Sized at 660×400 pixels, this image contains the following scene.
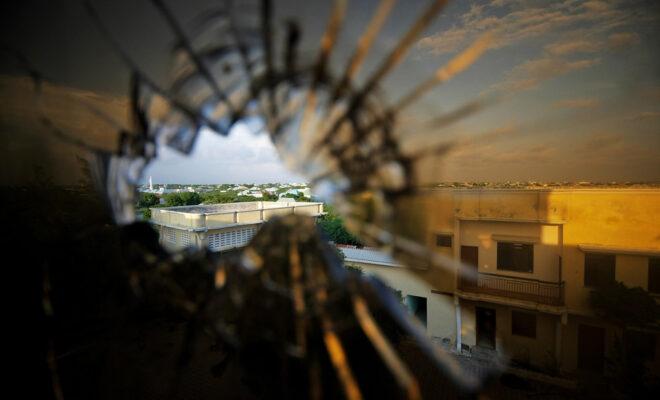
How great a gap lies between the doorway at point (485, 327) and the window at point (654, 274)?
3.31 m

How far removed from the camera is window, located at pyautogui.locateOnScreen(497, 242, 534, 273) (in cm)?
766

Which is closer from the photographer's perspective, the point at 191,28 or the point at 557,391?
the point at 191,28

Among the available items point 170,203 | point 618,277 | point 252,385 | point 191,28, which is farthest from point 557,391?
point 170,203

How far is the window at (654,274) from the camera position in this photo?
254 inches

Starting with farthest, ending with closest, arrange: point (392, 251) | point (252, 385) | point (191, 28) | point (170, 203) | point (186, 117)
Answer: point (170, 203) → point (252, 385) → point (186, 117) → point (392, 251) → point (191, 28)

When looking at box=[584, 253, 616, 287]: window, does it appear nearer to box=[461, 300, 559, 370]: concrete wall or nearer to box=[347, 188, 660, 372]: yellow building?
box=[347, 188, 660, 372]: yellow building

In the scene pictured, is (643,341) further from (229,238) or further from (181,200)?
(181,200)

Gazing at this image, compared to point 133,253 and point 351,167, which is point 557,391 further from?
point 133,253

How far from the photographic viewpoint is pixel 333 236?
647 inches

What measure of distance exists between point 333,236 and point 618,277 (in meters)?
11.6

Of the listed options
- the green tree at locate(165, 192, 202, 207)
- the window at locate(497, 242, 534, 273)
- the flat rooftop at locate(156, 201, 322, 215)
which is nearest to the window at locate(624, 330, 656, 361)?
the window at locate(497, 242, 534, 273)

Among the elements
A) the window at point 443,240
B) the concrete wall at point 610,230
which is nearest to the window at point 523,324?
the concrete wall at point 610,230

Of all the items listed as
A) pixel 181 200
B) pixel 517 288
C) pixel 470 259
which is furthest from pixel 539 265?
pixel 181 200

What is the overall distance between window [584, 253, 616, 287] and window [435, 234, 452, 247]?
3092 millimetres
